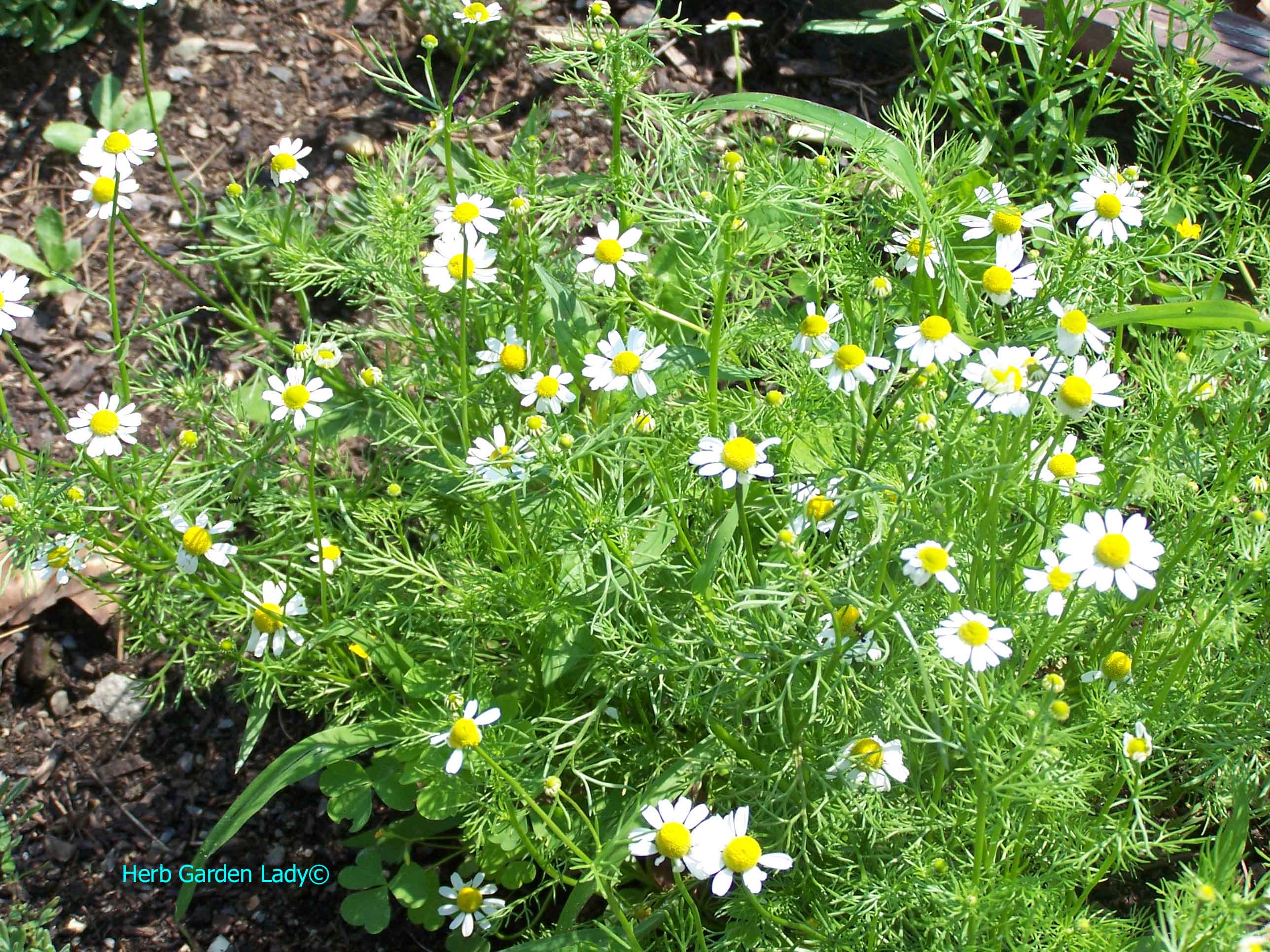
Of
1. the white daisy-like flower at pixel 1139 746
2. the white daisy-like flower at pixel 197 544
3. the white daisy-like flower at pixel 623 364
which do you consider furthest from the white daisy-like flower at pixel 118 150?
the white daisy-like flower at pixel 1139 746

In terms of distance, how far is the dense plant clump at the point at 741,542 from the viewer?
161 cm

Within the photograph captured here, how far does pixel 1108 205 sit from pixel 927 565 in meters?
0.93

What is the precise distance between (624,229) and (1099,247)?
96 cm

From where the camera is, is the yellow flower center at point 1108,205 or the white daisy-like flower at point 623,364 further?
the yellow flower center at point 1108,205

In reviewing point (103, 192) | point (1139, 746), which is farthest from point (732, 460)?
point (103, 192)

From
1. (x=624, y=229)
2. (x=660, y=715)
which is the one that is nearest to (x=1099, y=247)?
(x=624, y=229)

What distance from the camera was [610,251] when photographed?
192 centimetres

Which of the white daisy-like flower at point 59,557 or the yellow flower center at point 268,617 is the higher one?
the white daisy-like flower at point 59,557

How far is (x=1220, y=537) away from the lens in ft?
7.16

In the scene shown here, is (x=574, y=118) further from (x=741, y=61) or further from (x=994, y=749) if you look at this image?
(x=994, y=749)

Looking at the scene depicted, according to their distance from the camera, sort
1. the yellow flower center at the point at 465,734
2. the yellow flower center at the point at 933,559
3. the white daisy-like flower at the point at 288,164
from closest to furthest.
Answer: the yellow flower center at the point at 933,559
the yellow flower center at the point at 465,734
the white daisy-like flower at the point at 288,164

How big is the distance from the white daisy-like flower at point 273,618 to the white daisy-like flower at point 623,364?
2.24ft

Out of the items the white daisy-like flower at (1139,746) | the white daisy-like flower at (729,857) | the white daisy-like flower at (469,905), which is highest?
the white daisy-like flower at (1139,746)

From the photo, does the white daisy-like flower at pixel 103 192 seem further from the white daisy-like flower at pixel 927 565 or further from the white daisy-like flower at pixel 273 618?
the white daisy-like flower at pixel 927 565
